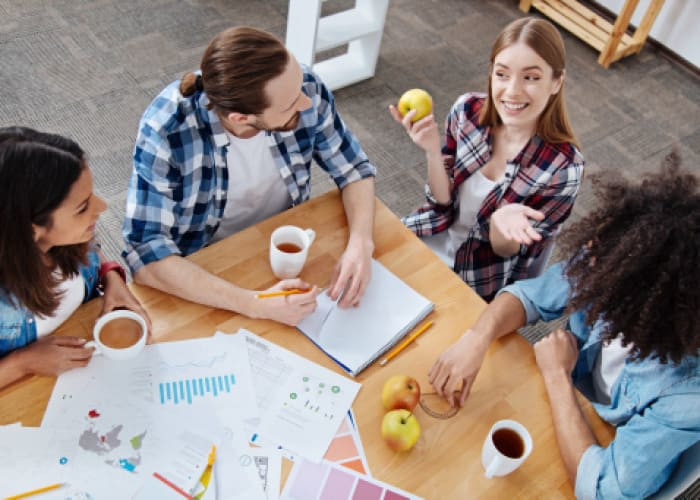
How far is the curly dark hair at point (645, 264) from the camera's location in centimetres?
108

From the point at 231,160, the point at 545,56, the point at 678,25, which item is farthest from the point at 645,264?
the point at 678,25

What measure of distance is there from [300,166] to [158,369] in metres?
0.66

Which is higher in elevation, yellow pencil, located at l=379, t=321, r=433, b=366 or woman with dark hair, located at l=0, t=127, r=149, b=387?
woman with dark hair, located at l=0, t=127, r=149, b=387

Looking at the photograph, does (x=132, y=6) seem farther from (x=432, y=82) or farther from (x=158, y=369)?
(x=158, y=369)

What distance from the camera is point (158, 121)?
1408mm

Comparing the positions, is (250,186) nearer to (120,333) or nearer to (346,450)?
(120,333)

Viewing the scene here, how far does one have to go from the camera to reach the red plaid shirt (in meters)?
1.74

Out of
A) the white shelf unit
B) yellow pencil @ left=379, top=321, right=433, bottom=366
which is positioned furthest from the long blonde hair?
the white shelf unit

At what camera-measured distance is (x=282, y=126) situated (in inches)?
58.4

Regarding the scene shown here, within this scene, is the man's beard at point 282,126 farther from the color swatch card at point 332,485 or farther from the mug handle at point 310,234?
the color swatch card at point 332,485

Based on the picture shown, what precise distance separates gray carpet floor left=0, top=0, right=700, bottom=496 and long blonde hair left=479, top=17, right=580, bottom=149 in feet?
2.95

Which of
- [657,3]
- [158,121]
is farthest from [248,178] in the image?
[657,3]

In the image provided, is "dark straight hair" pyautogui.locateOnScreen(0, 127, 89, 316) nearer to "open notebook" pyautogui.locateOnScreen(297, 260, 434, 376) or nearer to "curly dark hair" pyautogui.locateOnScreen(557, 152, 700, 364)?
"open notebook" pyautogui.locateOnScreen(297, 260, 434, 376)

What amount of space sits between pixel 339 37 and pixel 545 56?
1.53 meters
